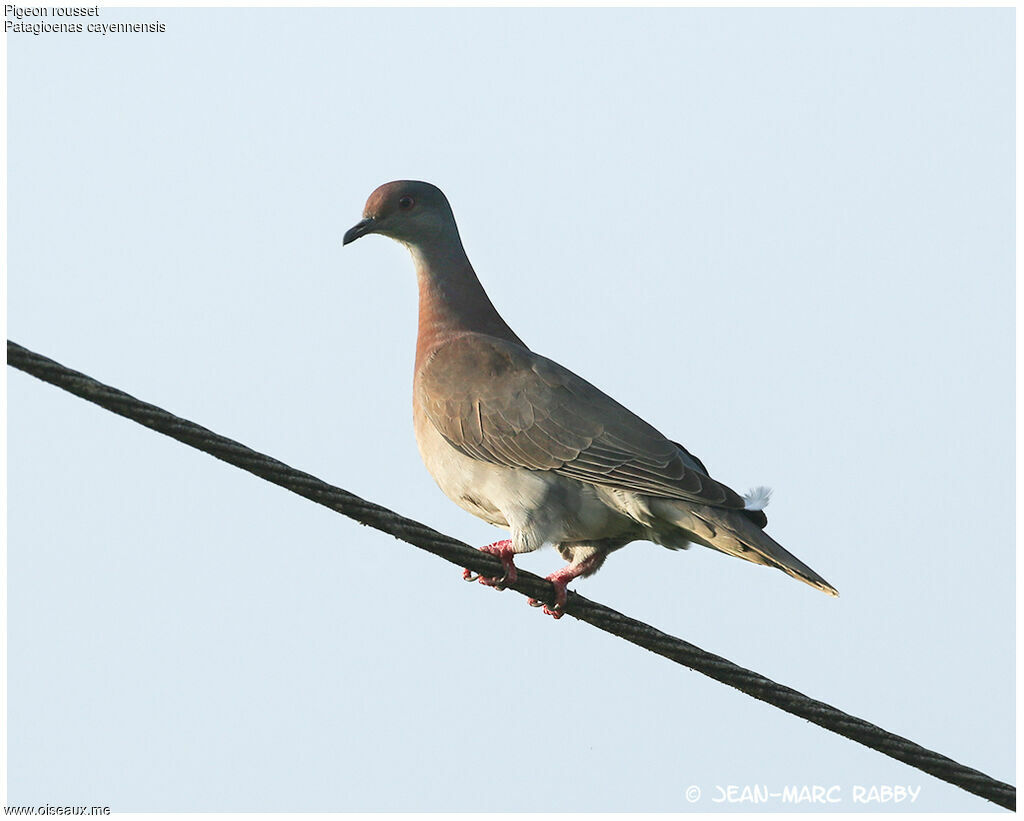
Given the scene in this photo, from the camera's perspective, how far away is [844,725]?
4.16 m

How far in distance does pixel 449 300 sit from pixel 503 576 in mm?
2094

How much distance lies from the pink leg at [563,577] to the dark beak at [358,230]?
2.15 m

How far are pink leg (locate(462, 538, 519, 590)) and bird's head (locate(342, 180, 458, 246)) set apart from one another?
2.13 meters

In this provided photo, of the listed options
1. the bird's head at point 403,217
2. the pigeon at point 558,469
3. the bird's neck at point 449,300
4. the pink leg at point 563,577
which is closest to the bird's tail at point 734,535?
the pigeon at point 558,469

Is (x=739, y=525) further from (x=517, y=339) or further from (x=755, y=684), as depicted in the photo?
(x=517, y=339)

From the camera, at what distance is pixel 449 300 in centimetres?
676

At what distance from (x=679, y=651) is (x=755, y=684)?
253 millimetres

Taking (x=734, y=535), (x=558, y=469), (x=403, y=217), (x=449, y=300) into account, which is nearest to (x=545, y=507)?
(x=558, y=469)

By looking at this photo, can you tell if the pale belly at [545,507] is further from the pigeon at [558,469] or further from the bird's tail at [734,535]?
the bird's tail at [734,535]

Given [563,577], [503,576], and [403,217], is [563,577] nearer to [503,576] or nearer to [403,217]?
[503,576]

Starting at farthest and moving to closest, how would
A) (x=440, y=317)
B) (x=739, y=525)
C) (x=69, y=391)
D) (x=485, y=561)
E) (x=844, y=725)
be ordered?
(x=440, y=317) → (x=739, y=525) → (x=485, y=561) → (x=844, y=725) → (x=69, y=391)

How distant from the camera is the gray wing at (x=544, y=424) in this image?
5.34m

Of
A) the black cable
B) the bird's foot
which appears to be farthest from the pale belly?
the black cable

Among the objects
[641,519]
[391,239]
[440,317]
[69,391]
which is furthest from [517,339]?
[69,391]
